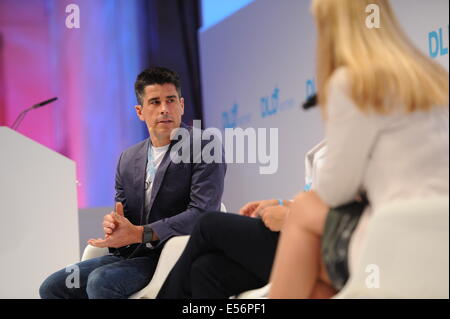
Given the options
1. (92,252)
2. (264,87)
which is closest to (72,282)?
(92,252)

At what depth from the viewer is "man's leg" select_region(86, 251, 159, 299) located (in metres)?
2.22

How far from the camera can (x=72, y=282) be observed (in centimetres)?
246

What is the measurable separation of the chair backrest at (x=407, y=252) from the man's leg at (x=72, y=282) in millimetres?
1415

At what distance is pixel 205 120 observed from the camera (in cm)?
630

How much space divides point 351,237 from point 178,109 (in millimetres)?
1493

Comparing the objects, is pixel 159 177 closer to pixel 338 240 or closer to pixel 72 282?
pixel 72 282

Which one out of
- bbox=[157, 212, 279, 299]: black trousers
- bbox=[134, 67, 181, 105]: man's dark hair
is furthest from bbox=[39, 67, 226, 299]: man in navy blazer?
bbox=[157, 212, 279, 299]: black trousers

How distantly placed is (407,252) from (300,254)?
0.26m

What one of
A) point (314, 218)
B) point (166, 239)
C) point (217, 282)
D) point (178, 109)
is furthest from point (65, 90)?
point (314, 218)

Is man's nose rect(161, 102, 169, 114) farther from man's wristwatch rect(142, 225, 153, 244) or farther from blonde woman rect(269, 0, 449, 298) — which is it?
blonde woman rect(269, 0, 449, 298)

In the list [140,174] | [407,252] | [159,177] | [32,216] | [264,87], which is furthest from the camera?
[264,87]

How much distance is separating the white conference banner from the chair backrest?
10.9 ft
